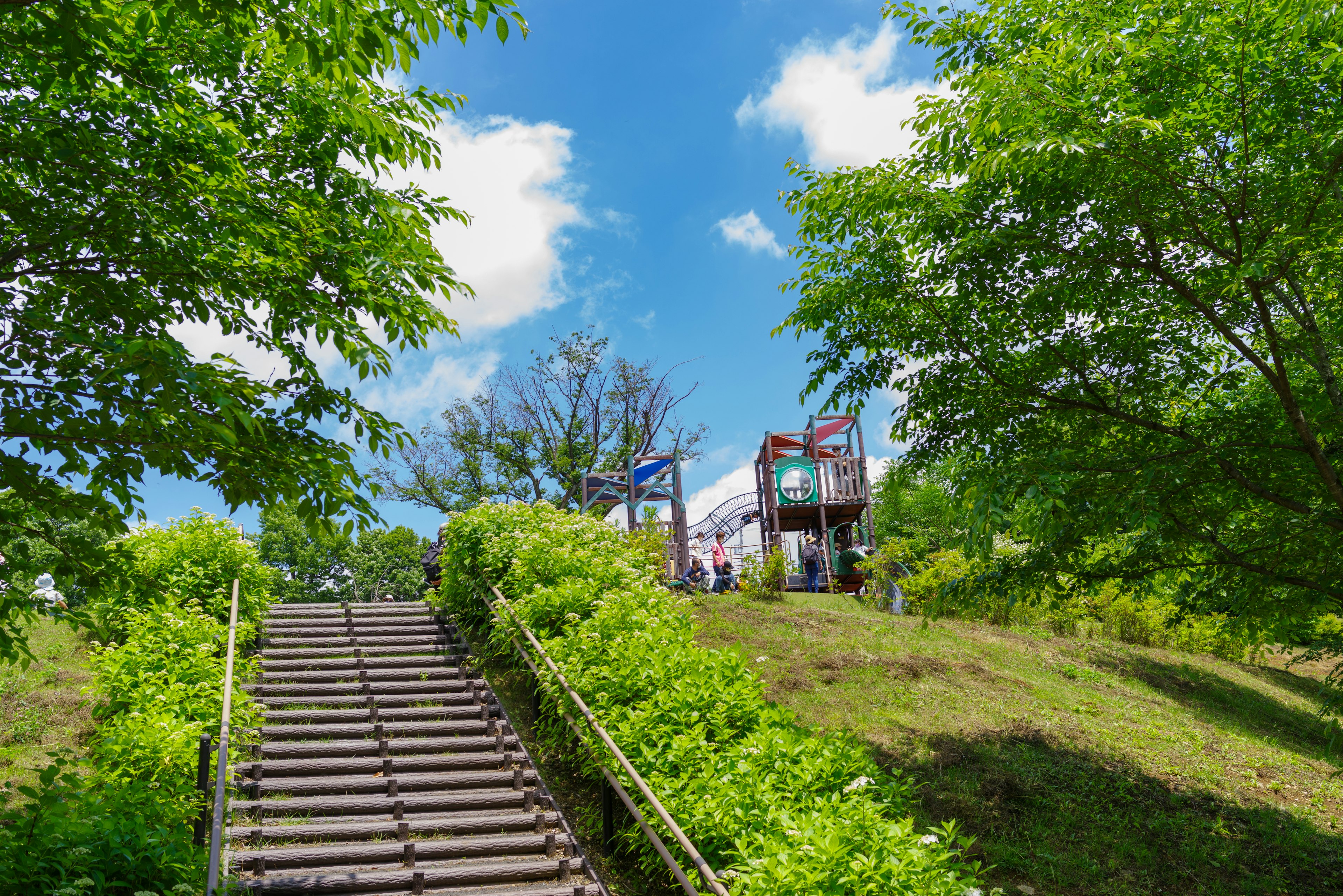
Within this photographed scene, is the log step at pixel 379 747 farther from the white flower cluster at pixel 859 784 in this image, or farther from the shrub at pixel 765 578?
the shrub at pixel 765 578

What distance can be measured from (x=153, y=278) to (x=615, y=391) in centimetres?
2423

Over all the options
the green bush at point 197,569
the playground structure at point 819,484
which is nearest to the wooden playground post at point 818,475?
the playground structure at point 819,484

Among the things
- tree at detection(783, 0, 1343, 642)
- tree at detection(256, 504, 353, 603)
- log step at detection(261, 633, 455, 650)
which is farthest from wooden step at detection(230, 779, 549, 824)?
tree at detection(256, 504, 353, 603)

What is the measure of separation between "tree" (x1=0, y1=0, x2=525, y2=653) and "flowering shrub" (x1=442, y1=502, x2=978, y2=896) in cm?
309

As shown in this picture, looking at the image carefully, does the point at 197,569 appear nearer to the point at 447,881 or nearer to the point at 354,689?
the point at 354,689

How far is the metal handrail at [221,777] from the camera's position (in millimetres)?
5746

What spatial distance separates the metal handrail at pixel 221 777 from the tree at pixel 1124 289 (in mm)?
5838

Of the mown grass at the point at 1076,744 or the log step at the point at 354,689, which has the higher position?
the log step at the point at 354,689

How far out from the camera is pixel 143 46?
19.3 feet

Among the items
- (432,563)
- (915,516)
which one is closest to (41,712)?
(432,563)

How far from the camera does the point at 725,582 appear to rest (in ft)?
61.0

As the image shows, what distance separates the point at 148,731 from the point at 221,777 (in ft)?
4.09

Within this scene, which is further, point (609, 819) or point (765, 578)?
point (765, 578)

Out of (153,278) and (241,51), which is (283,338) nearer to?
(153,278)
